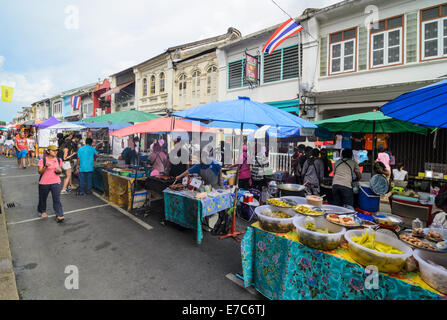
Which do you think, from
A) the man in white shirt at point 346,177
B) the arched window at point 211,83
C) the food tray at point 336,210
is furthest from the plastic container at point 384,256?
the arched window at point 211,83

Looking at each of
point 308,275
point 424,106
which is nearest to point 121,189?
point 308,275

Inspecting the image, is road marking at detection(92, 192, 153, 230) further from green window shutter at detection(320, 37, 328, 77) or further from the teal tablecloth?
green window shutter at detection(320, 37, 328, 77)

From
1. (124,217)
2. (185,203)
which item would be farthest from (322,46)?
(124,217)

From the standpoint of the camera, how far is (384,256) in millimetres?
1957

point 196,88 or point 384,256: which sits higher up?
point 196,88

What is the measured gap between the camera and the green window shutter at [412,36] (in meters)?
8.82

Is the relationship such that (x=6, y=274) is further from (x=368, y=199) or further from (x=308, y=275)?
(x=368, y=199)

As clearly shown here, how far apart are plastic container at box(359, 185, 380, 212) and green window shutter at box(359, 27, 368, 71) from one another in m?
7.16

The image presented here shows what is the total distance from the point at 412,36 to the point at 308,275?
1130cm

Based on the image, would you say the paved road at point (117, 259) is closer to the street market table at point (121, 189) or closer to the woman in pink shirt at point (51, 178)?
the woman in pink shirt at point (51, 178)

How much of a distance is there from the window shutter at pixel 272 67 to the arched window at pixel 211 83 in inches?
167

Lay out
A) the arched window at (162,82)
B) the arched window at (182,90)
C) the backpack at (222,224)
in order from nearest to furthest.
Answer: the backpack at (222,224) → the arched window at (182,90) → the arched window at (162,82)

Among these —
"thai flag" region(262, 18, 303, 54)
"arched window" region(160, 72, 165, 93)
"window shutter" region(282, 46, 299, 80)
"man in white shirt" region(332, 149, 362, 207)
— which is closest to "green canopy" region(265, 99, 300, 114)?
"window shutter" region(282, 46, 299, 80)
